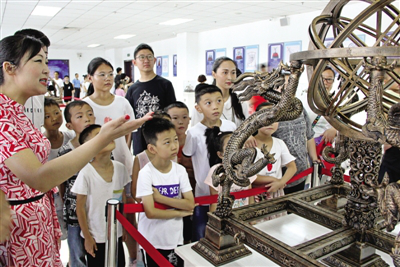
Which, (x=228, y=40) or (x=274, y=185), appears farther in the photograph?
(x=228, y=40)

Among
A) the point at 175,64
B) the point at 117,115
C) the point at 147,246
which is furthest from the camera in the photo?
the point at 175,64

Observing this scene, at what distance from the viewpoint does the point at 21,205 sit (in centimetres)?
141

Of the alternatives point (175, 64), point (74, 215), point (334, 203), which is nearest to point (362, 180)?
point (334, 203)

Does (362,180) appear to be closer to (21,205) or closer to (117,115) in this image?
(21,205)

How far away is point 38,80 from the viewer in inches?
57.1

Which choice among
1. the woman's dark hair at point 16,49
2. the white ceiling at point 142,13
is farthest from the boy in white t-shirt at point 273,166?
the white ceiling at point 142,13

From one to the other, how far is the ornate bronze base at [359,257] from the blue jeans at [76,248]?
5.38 feet

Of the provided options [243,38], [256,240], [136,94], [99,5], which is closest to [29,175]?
[256,240]

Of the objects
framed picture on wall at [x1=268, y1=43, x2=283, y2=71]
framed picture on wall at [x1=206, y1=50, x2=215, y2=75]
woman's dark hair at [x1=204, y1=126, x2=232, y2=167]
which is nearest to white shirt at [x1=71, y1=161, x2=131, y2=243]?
woman's dark hair at [x1=204, y1=126, x2=232, y2=167]

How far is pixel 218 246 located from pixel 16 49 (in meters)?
1.17

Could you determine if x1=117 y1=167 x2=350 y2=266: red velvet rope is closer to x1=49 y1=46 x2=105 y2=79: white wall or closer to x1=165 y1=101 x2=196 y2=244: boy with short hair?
x1=165 y1=101 x2=196 y2=244: boy with short hair

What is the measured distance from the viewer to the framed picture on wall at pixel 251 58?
11391 mm

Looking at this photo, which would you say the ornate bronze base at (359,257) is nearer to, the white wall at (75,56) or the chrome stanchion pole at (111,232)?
the chrome stanchion pole at (111,232)

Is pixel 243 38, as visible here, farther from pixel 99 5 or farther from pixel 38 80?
pixel 38 80
